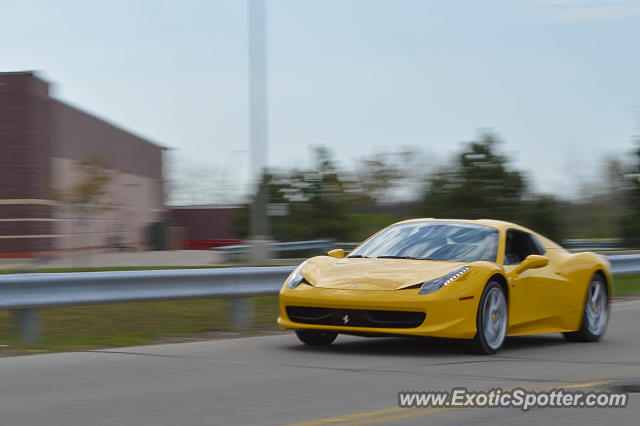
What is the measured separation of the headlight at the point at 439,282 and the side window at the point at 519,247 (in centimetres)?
96

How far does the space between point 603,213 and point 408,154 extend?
16.9 metres

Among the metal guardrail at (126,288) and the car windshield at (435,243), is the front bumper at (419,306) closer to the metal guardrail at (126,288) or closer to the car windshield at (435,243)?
the car windshield at (435,243)

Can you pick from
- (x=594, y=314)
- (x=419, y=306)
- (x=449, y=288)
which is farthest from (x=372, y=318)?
(x=594, y=314)

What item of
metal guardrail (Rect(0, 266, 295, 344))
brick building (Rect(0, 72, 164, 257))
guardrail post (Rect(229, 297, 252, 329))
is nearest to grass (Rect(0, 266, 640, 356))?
guardrail post (Rect(229, 297, 252, 329))

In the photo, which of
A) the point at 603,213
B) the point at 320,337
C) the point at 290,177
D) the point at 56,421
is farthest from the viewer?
the point at 603,213

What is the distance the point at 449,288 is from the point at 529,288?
1389 millimetres

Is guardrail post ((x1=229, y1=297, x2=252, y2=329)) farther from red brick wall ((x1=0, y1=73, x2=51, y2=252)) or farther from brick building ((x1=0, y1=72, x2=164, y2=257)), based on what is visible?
red brick wall ((x1=0, y1=73, x2=51, y2=252))

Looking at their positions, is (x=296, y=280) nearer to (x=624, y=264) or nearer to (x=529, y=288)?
(x=529, y=288)

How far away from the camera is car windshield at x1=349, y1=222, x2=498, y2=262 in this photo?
9180mm

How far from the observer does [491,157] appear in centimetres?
3778

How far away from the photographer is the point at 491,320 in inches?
342

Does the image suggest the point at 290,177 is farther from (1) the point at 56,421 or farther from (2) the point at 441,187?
(1) the point at 56,421

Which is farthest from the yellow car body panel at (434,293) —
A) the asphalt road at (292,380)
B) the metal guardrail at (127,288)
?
the metal guardrail at (127,288)

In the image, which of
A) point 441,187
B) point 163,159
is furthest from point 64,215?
point 163,159
